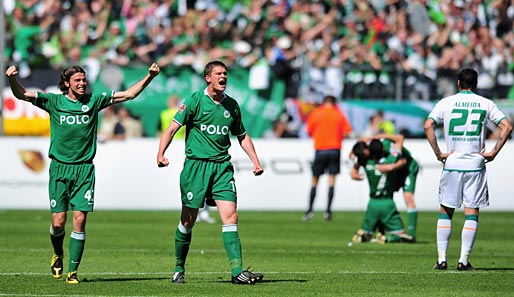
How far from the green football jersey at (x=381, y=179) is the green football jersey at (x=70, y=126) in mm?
7186

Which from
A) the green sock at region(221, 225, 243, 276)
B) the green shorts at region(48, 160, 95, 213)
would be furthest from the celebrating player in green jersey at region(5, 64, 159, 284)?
the green sock at region(221, 225, 243, 276)

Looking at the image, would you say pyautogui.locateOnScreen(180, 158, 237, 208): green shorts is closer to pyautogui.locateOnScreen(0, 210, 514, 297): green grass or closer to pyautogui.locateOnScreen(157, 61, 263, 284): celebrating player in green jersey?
pyautogui.locateOnScreen(157, 61, 263, 284): celebrating player in green jersey

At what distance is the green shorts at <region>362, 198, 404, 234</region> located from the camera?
1725 centimetres

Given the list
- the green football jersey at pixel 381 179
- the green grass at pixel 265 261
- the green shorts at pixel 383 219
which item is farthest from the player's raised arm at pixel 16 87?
the green football jersey at pixel 381 179

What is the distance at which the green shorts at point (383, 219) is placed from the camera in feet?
56.6

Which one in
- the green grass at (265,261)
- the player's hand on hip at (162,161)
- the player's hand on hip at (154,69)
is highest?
the player's hand on hip at (154,69)

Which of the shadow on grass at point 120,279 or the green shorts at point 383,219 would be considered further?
the green shorts at point 383,219

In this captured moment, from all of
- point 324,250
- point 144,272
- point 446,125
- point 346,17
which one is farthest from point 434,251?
point 346,17

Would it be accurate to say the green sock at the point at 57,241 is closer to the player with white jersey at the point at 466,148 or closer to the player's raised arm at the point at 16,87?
the player's raised arm at the point at 16,87

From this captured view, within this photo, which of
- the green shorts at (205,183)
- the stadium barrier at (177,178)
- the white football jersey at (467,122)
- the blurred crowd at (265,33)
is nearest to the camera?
the green shorts at (205,183)

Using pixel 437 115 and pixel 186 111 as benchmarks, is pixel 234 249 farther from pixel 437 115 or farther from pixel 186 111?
pixel 437 115

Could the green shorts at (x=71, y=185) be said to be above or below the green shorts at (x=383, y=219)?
above

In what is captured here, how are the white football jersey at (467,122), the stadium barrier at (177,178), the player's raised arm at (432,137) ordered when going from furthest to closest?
1. the stadium barrier at (177,178)
2. the white football jersey at (467,122)
3. the player's raised arm at (432,137)

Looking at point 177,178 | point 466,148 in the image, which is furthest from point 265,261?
point 177,178
